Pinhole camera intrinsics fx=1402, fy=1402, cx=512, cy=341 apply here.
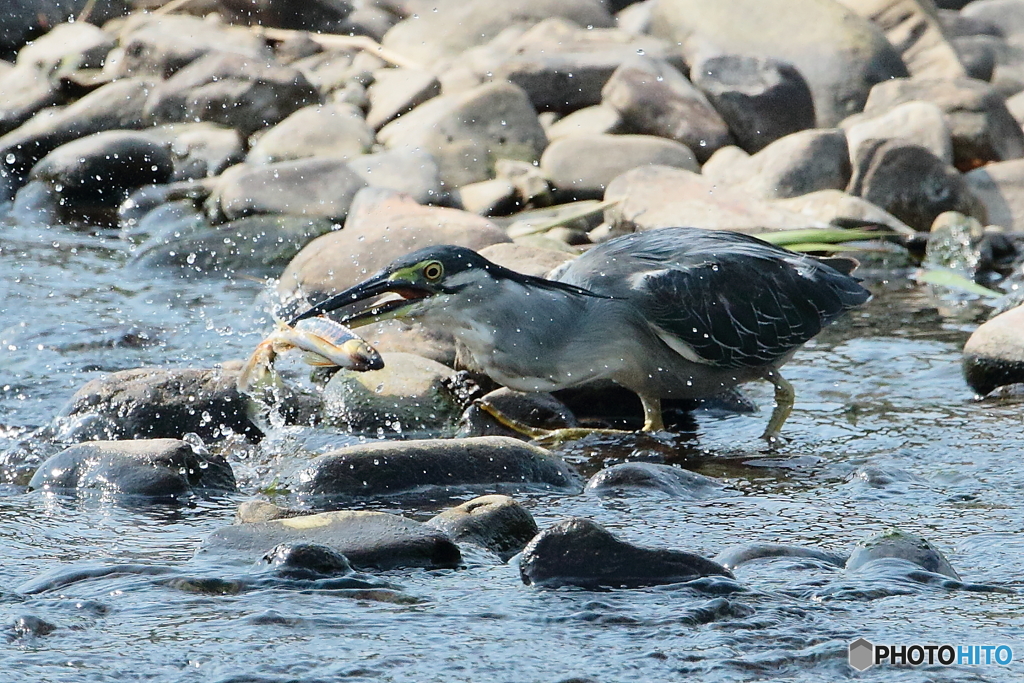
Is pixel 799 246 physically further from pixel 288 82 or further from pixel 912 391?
pixel 288 82

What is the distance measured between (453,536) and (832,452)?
1.93 m

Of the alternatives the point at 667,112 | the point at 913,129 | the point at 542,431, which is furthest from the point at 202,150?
the point at 542,431

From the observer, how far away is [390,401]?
5746 mm

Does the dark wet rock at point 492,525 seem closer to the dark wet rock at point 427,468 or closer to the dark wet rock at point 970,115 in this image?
the dark wet rock at point 427,468

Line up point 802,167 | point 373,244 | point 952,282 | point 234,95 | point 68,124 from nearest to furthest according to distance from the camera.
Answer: point 373,244, point 952,282, point 802,167, point 68,124, point 234,95

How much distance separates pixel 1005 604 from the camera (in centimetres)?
364

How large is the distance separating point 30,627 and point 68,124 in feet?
28.8

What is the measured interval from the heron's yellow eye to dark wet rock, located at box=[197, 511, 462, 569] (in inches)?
52.0

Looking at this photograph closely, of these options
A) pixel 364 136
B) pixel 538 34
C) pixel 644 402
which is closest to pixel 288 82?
pixel 364 136

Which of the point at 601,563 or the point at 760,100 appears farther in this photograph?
the point at 760,100

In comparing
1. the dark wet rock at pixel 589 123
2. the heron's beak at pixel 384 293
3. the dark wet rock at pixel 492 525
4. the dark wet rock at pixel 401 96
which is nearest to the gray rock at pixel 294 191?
the dark wet rock at pixel 401 96

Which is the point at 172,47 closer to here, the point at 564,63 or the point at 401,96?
the point at 401,96

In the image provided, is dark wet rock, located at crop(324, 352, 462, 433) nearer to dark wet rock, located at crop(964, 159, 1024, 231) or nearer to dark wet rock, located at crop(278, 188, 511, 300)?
dark wet rock, located at crop(278, 188, 511, 300)

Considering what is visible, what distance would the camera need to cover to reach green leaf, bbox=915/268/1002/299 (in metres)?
→ 7.99
